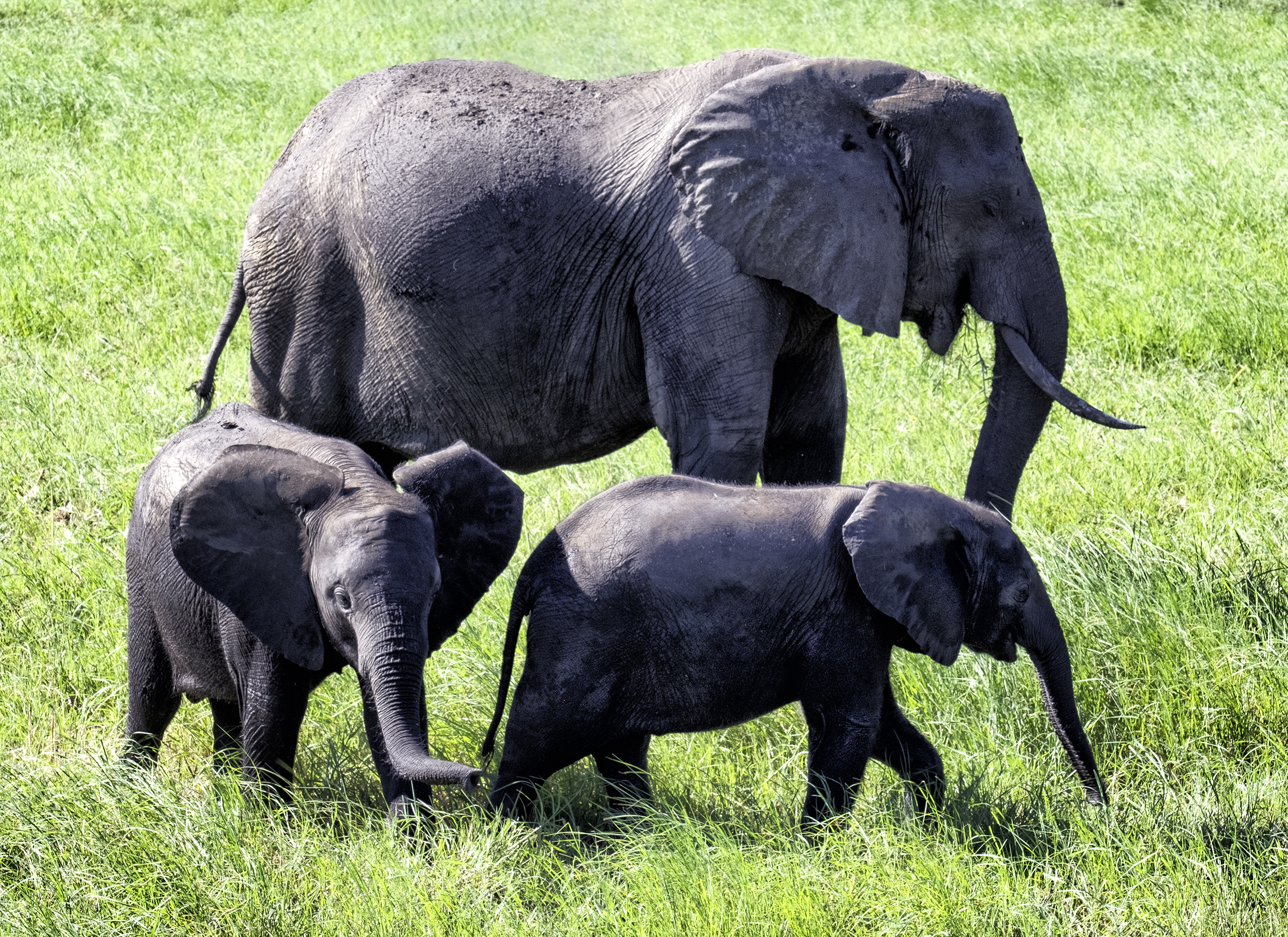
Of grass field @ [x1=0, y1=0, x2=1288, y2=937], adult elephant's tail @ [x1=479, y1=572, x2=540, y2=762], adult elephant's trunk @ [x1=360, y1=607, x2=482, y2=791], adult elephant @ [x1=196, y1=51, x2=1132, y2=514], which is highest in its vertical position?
adult elephant @ [x1=196, y1=51, x2=1132, y2=514]

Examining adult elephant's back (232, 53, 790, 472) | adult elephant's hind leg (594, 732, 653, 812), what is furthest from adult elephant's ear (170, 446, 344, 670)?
adult elephant's back (232, 53, 790, 472)

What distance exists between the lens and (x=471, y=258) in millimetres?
→ 4527

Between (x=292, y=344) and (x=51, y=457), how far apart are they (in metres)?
2.47

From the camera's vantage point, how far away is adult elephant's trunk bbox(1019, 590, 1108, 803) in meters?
3.75

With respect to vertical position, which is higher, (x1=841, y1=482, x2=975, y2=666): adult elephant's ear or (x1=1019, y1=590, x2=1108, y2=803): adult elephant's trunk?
(x1=841, y1=482, x2=975, y2=666): adult elephant's ear

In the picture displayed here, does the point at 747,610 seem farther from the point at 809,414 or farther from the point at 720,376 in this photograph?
the point at 809,414

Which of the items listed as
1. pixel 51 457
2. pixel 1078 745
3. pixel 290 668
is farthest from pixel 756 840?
pixel 51 457

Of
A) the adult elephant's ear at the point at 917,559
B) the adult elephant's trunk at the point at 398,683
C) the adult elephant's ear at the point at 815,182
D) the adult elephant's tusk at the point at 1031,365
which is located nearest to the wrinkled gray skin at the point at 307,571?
the adult elephant's trunk at the point at 398,683

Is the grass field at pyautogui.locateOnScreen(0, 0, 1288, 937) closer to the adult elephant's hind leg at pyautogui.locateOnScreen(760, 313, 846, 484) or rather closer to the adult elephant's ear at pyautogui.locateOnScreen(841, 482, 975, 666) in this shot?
the adult elephant's ear at pyautogui.locateOnScreen(841, 482, 975, 666)

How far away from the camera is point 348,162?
4633 mm

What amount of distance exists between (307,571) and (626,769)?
1062 millimetres

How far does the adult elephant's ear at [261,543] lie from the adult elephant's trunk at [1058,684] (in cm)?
181

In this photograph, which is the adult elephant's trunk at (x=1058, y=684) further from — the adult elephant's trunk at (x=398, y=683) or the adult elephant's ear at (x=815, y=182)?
the adult elephant's trunk at (x=398, y=683)

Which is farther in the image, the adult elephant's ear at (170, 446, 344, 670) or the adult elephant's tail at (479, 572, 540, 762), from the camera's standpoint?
the adult elephant's tail at (479, 572, 540, 762)
